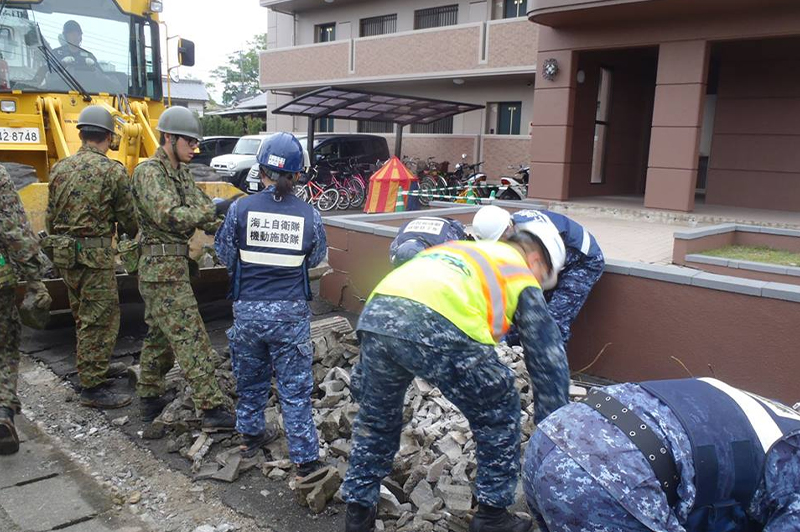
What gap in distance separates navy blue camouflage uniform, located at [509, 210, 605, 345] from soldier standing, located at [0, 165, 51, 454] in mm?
3140

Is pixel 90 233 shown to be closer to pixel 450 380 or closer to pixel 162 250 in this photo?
pixel 162 250

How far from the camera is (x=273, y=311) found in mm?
3479

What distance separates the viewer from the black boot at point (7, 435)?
3752 millimetres

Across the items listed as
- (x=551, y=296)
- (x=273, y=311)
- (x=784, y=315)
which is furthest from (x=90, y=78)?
(x=784, y=315)

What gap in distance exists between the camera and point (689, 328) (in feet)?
14.2

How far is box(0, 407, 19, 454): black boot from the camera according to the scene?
3.75 meters

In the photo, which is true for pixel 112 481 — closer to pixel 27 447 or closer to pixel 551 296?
pixel 27 447

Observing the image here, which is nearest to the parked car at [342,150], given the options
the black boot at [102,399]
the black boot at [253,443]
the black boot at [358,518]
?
the black boot at [102,399]

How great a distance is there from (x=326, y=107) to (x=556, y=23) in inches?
227

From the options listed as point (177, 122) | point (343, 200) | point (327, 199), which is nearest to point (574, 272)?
point (177, 122)

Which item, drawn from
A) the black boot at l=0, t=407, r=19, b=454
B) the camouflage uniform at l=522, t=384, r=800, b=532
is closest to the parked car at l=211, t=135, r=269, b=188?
the black boot at l=0, t=407, r=19, b=454

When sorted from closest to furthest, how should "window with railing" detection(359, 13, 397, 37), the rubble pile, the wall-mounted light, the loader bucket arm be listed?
the rubble pile < the loader bucket arm < the wall-mounted light < "window with railing" detection(359, 13, 397, 37)

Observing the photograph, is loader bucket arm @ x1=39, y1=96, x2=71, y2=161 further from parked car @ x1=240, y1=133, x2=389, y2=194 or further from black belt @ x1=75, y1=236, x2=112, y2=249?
parked car @ x1=240, y1=133, x2=389, y2=194

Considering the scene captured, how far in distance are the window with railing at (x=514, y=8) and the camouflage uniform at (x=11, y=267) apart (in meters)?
16.3
